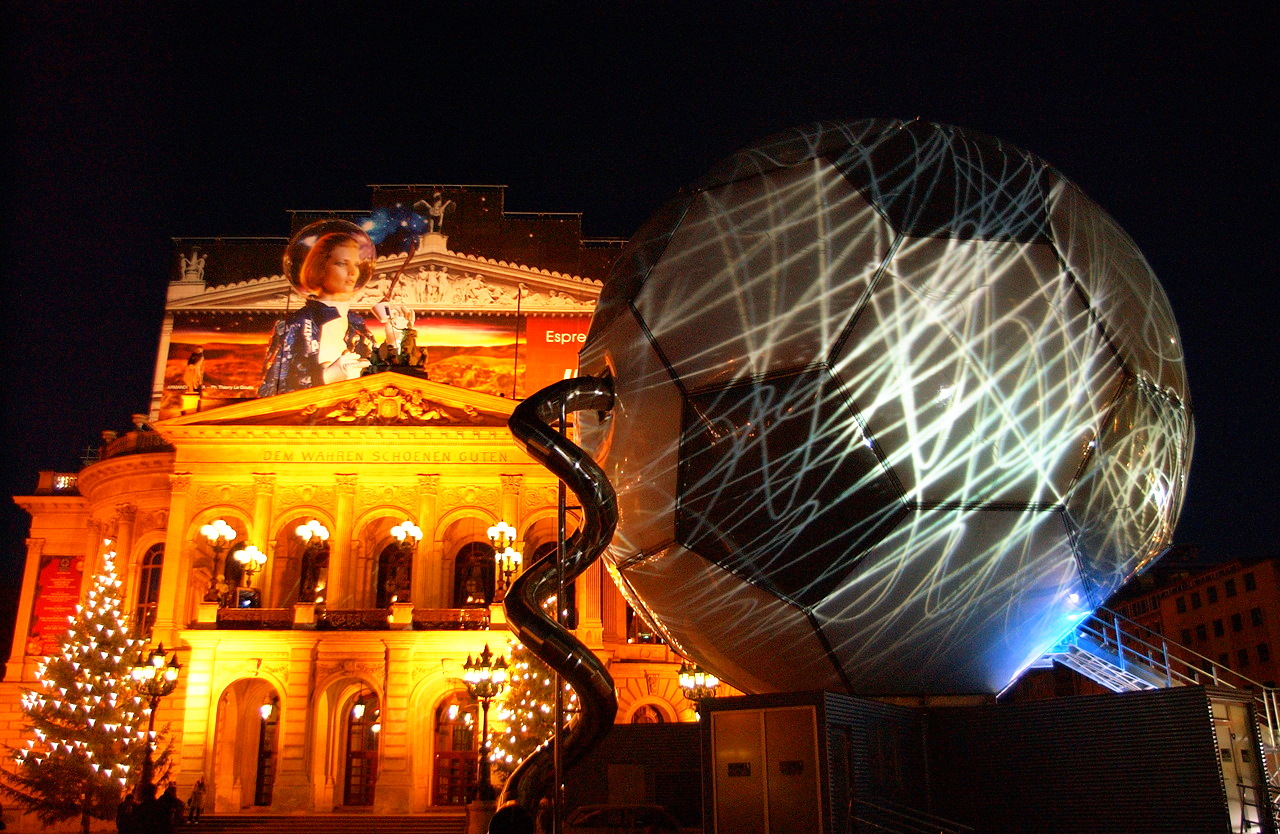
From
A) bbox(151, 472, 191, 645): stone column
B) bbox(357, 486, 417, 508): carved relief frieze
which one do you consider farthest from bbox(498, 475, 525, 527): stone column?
bbox(151, 472, 191, 645): stone column

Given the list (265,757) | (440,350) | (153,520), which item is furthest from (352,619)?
(440,350)

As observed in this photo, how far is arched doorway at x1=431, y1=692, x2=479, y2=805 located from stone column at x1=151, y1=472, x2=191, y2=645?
810cm

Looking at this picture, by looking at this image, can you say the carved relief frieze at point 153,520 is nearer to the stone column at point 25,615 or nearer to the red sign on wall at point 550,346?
the stone column at point 25,615

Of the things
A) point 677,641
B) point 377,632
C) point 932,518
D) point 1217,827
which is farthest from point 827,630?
point 377,632

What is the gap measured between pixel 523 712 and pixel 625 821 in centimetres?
1560

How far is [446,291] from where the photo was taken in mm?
38094

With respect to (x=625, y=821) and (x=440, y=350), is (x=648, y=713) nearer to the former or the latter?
(x=440, y=350)

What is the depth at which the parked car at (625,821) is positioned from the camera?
7867mm

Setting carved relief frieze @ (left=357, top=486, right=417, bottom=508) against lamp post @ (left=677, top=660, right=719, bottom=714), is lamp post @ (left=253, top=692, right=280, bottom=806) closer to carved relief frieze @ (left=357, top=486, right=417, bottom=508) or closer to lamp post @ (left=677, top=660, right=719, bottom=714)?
carved relief frieze @ (left=357, top=486, right=417, bottom=508)

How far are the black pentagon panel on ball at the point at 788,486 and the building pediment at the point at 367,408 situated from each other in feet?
87.3

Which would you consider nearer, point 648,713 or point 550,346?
point 648,713

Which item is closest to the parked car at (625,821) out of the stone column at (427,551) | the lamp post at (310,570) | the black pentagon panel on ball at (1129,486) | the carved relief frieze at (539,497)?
the black pentagon panel on ball at (1129,486)

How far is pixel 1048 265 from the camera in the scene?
5758mm

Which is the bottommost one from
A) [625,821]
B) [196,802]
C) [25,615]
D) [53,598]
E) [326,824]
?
[326,824]
